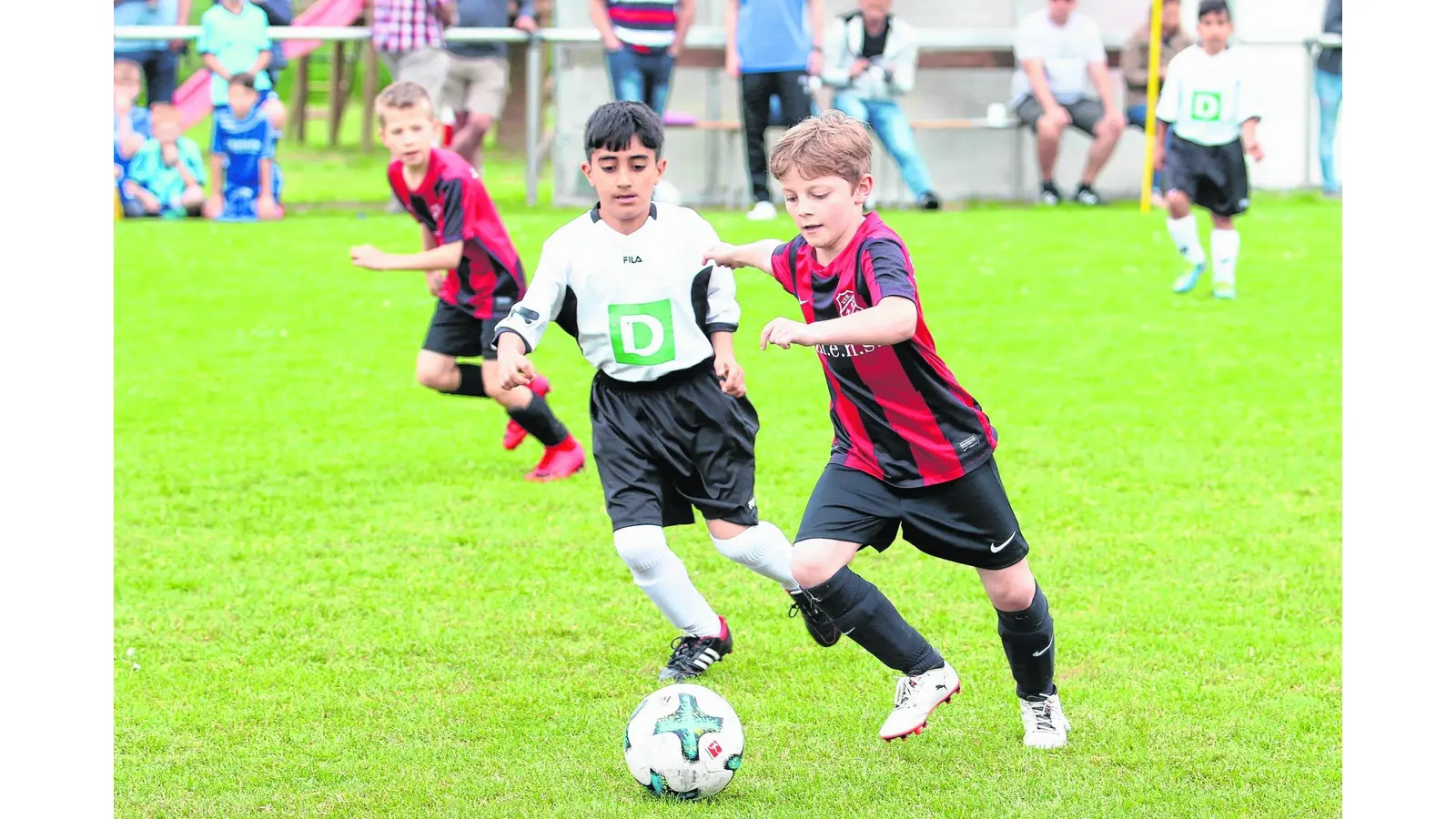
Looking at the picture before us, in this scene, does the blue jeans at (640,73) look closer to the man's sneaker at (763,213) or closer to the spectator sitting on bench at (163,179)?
the man's sneaker at (763,213)

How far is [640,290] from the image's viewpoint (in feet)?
17.1

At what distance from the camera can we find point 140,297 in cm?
1177

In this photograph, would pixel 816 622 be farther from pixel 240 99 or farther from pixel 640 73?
pixel 240 99

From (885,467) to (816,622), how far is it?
31.4 inches

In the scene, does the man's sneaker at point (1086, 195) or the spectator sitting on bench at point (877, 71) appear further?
the man's sneaker at point (1086, 195)

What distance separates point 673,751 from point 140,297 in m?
8.76

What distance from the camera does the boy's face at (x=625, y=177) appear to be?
5.05m

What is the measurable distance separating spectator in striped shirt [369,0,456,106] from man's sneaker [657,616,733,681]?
33.0ft

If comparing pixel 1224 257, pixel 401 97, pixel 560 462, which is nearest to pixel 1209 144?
pixel 1224 257

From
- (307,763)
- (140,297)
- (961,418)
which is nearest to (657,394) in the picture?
(961,418)

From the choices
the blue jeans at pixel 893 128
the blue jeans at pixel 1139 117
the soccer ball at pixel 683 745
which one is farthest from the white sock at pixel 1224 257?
the soccer ball at pixel 683 745

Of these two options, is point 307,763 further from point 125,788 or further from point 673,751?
point 673,751

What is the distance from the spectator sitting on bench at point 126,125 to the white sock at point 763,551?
10.6 m

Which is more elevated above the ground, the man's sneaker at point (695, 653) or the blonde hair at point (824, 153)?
the blonde hair at point (824, 153)
